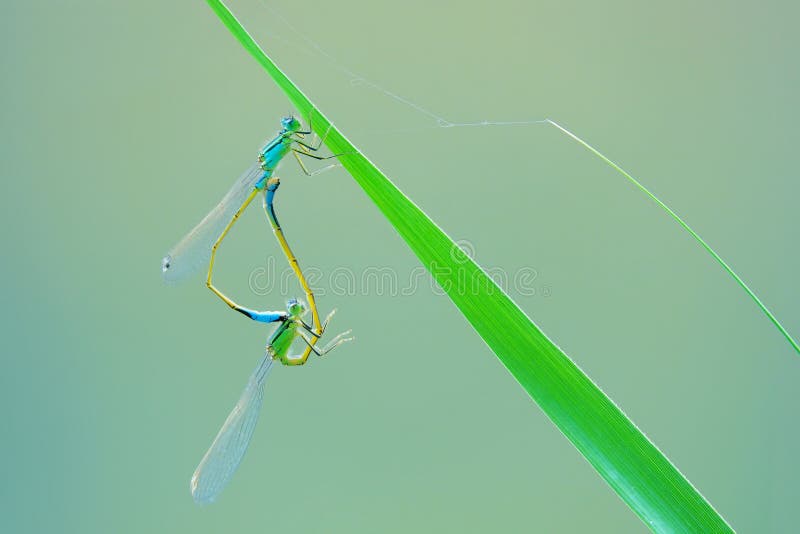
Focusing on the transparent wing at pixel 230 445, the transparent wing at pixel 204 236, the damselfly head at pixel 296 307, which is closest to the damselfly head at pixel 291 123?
the transparent wing at pixel 204 236

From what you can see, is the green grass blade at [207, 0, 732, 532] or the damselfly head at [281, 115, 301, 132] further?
the damselfly head at [281, 115, 301, 132]

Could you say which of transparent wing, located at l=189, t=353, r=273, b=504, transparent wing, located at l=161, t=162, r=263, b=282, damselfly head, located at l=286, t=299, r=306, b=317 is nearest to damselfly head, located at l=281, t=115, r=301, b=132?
transparent wing, located at l=161, t=162, r=263, b=282

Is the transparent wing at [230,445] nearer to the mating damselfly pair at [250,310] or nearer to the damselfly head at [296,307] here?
the mating damselfly pair at [250,310]

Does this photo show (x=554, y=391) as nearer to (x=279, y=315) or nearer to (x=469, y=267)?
(x=469, y=267)

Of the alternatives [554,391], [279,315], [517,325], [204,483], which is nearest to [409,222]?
[517,325]

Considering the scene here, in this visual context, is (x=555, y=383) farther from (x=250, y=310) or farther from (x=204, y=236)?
(x=204, y=236)

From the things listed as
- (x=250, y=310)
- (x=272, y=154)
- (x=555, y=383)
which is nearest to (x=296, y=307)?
(x=250, y=310)

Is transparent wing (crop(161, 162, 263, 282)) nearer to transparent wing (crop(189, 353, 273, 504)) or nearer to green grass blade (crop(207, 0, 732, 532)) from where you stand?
transparent wing (crop(189, 353, 273, 504))

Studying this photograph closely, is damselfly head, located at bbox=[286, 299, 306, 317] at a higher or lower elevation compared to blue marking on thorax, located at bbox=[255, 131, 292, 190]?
lower
